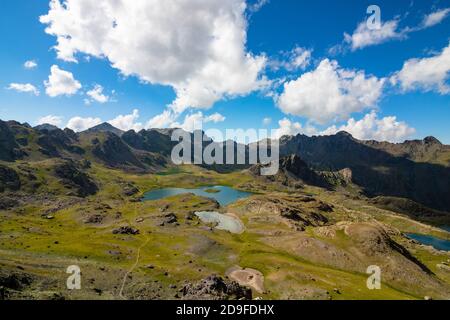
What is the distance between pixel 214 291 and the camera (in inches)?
3241

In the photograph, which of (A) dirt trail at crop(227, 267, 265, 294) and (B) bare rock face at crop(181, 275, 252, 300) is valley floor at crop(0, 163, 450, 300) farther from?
(B) bare rock face at crop(181, 275, 252, 300)

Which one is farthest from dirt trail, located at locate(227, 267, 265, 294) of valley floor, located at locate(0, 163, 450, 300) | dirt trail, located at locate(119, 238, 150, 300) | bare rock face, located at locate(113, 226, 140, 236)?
bare rock face, located at locate(113, 226, 140, 236)

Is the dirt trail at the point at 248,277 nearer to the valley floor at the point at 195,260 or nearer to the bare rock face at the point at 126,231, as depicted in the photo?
the valley floor at the point at 195,260

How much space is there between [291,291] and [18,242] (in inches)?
4075

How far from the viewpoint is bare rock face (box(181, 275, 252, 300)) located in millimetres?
80688

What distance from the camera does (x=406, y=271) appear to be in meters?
124

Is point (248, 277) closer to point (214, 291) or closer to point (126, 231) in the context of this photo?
point (214, 291)

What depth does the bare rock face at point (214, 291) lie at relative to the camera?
265ft

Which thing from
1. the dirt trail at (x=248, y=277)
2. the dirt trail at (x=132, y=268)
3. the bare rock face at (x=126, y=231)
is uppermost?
the bare rock face at (x=126, y=231)

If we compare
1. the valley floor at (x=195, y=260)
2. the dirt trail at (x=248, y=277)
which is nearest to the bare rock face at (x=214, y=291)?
the valley floor at (x=195, y=260)

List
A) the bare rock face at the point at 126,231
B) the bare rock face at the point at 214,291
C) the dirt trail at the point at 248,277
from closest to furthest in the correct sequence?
the bare rock face at the point at 214,291
the dirt trail at the point at 248,277
the bare rock face at the point at 126,231

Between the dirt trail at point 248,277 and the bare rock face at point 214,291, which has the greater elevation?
the bare rock face at point 214,291
